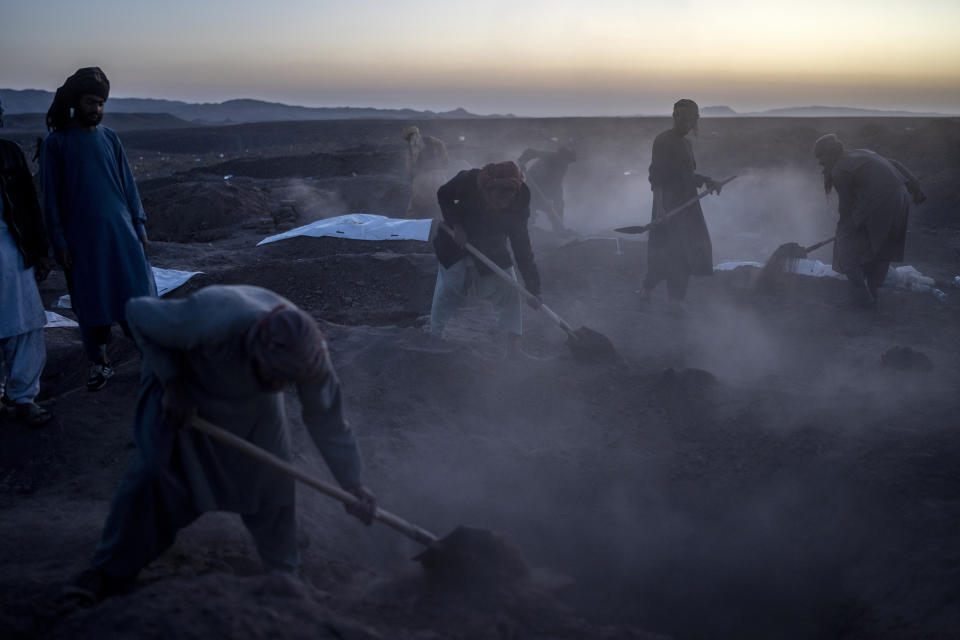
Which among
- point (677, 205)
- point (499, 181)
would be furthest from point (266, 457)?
point (677, 205)

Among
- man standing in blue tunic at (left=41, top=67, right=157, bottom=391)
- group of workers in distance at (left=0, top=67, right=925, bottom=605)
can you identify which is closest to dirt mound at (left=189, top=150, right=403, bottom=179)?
group of workers in distance at (left=0, top=67, right=925, bottom=605)

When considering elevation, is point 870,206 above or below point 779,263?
above

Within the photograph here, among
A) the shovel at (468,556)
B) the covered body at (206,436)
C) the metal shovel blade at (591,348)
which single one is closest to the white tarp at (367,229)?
the metal shovel blade at (591,348)

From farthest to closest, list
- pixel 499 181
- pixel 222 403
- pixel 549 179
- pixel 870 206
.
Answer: pixel 549 179 → pixel 870 206 → pixel 499 181 → pixel 222 403

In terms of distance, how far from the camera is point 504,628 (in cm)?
264

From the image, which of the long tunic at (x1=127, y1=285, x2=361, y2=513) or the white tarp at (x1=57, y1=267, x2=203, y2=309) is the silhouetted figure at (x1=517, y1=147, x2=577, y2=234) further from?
the long tunic at (x1=127, y1=285, x2=361, y2=513)

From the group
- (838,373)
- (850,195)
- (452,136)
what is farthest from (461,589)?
(452,136)

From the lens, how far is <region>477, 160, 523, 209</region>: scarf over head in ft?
14.8

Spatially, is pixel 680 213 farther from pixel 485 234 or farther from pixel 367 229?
pixel 367 229

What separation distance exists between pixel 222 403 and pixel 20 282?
2.36 metres

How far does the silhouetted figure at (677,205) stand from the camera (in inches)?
259

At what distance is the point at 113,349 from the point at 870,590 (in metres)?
5.79

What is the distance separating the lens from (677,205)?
263 inches

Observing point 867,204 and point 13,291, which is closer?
point 13,291
